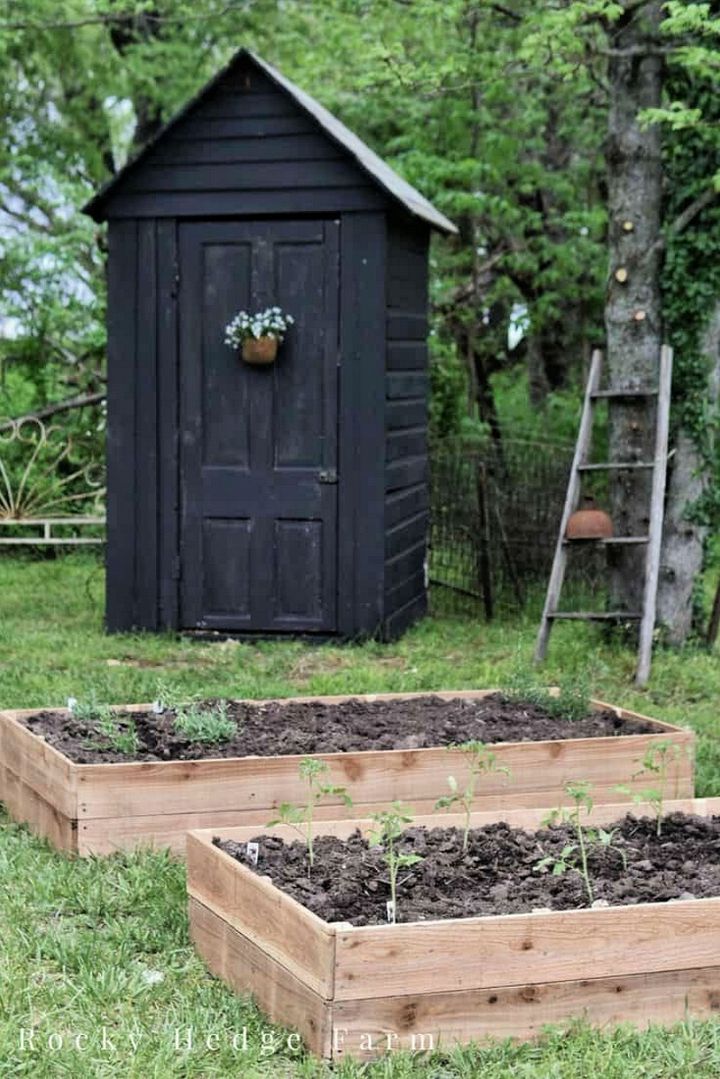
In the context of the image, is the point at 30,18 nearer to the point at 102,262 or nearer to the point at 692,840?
the point at 102,262

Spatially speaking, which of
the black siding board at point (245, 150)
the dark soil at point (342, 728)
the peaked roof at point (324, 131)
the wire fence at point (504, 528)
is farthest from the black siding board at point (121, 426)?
the dark soil at point (342, 728)

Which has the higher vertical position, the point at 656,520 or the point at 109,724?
the point at 656,520

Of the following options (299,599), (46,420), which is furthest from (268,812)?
(46,420)

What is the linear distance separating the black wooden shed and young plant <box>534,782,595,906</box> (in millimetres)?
5142

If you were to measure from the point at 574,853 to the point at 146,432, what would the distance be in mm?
6134

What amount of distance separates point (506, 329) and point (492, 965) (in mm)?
14884

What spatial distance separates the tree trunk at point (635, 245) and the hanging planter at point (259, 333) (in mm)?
2023

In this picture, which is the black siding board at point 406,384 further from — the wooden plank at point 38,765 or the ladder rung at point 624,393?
the wooden plank at point 38,765

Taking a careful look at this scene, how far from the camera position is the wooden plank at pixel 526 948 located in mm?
3572

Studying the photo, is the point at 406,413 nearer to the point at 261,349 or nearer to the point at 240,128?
the point at 261,349

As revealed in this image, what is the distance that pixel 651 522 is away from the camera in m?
8.82

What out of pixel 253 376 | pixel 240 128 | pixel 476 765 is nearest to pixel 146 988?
pixel 476 765

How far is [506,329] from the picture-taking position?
18094 mm

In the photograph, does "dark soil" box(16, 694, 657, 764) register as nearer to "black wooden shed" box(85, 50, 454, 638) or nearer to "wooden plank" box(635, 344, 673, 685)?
"wooden plank" box(635, 344, 673, 685)
